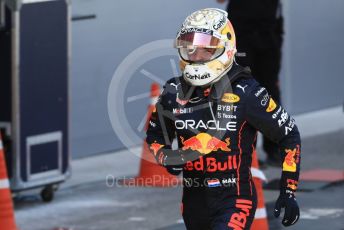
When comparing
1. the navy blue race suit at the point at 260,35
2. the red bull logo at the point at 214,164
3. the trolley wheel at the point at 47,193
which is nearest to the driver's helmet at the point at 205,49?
the red bull logo at the point at 214,164

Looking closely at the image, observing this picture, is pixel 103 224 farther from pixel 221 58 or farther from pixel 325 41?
pixel 325 41

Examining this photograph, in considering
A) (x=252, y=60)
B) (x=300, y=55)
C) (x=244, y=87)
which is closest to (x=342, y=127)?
(x=300, y=55)

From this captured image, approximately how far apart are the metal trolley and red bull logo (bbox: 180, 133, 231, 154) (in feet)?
11.2

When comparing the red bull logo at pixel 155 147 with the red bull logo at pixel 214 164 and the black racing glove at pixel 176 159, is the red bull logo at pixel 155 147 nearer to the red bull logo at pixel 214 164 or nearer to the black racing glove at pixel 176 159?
the black racing glove at pixel 176 159

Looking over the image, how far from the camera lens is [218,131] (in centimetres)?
578

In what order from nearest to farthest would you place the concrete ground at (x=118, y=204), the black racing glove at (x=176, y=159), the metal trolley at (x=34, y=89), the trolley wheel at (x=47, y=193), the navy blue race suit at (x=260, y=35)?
the black racing glove at (x=176, y=159), the concrete ground at (x=118, y=204), the metal trolley at (x=34, y=89), the trolley wheel at (x=47, y=193), the navy blue race suit at (x=260, y=35)

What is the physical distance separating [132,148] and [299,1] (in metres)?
3.23

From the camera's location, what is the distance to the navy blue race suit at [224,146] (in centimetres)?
577

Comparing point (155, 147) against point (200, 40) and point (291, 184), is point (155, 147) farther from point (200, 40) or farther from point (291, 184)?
point (291, 184)

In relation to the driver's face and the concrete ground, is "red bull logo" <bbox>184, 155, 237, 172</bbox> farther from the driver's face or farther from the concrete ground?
the concrete ground

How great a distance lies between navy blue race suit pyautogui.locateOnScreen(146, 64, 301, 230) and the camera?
5766 mm

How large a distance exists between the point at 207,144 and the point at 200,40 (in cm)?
53

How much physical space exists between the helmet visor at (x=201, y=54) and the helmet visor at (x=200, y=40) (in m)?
0.03

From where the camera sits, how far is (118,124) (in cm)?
1102
